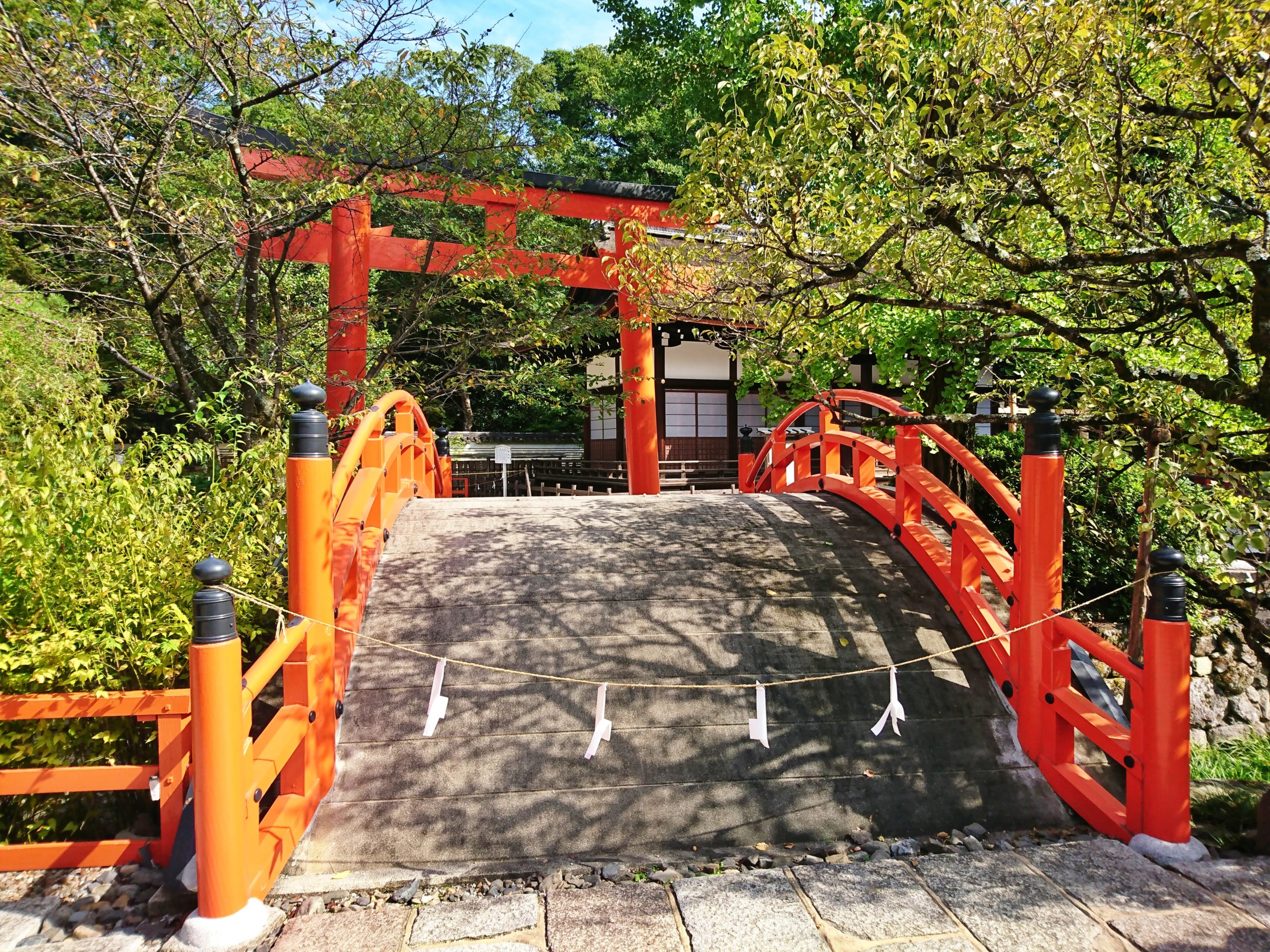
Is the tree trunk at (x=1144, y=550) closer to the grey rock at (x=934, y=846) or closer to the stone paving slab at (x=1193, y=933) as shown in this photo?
the stone paving slab at (x=1193, y=933)

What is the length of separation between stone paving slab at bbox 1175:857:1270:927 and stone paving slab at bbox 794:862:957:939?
995mm

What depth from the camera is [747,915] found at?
2.45 metres

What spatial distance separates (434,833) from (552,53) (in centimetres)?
2673

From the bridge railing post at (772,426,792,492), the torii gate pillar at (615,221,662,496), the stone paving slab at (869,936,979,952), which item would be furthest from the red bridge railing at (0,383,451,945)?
the torii gate pillar at (615,221,662,496)

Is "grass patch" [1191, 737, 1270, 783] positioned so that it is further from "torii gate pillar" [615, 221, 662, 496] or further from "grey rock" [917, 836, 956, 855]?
"torii gate pillar" [615, 221, 662, 496]

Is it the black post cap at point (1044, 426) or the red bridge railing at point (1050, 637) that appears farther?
the black post cap at point (1044, 426)

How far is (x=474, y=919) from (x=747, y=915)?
935 millimetres

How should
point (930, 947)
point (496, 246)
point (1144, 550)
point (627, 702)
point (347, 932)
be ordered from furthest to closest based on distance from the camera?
point (496, 246)
point (1144, 550)
point (627, 702)
point (347, 932)
point (930, 947)

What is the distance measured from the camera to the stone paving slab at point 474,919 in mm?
2381

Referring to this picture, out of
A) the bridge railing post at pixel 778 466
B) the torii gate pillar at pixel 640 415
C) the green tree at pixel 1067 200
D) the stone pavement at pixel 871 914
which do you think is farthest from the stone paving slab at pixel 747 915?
the torii gate pillar at pixel 640 415

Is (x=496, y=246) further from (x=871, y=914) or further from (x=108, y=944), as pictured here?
(x=871, y=914)

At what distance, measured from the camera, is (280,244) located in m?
8.16

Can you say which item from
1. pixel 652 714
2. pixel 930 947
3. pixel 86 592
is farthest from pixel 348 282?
pixel 930 947

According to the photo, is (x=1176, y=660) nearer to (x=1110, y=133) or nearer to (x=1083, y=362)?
(x=1083, y=362)
